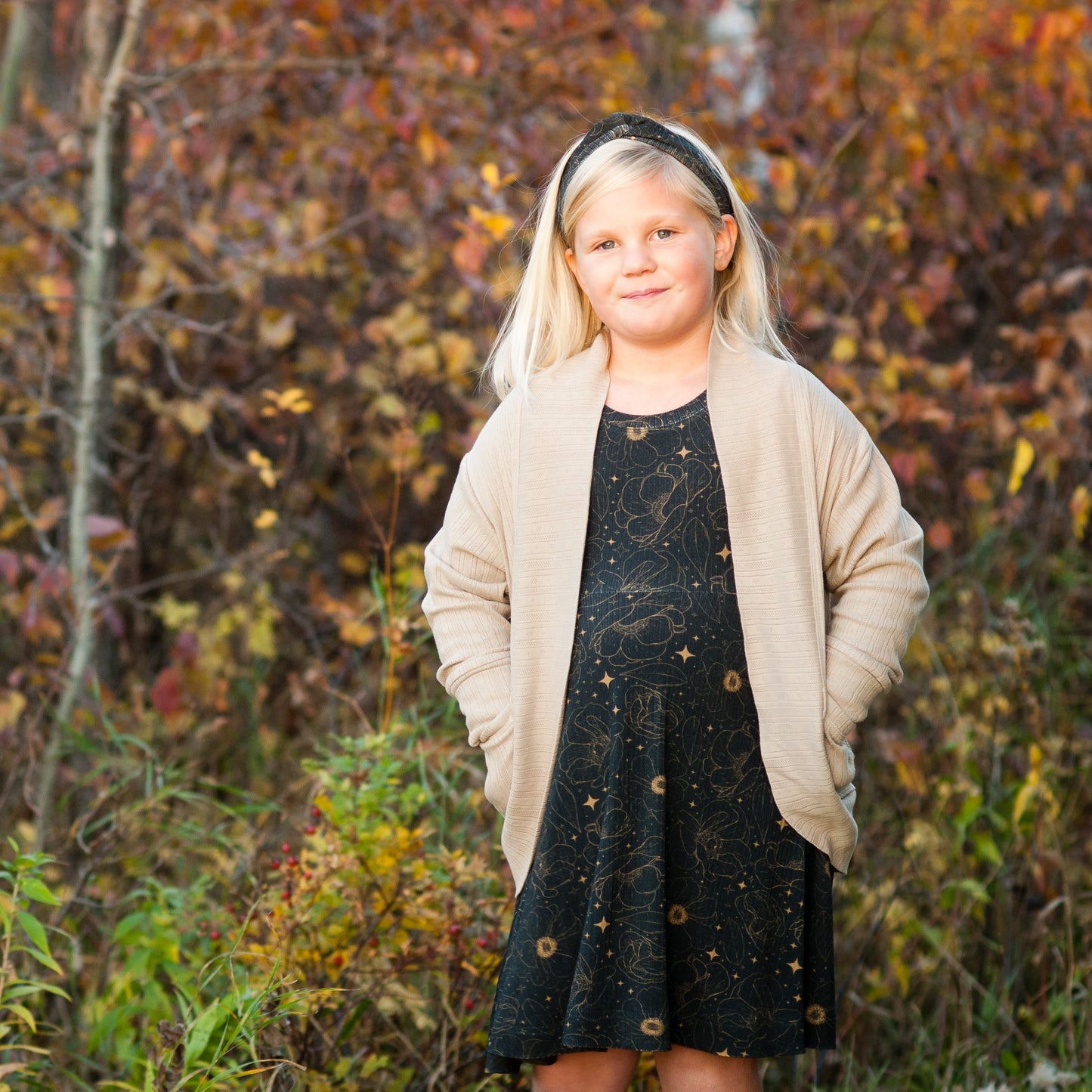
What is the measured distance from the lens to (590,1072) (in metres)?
2.05

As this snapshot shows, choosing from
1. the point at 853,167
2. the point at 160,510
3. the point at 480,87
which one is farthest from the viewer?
the point at 853,167

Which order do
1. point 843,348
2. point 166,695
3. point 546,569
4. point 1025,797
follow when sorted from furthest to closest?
point 843,348, point 166,695, point 1025,797, point 546,569

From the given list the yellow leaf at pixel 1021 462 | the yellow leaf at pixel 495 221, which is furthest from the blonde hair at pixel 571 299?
the yellow leaf at pixel 1021 462

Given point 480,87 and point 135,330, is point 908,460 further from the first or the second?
point 135,330

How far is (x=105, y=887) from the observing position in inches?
121

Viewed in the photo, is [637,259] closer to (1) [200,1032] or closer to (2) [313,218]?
(1) [200,1032]

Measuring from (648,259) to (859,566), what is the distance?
1.86 feet

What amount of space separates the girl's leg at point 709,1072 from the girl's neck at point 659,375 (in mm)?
982

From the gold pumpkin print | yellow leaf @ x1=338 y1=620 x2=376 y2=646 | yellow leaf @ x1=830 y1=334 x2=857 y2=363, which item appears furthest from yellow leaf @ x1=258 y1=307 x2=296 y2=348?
the gold pumpkin print

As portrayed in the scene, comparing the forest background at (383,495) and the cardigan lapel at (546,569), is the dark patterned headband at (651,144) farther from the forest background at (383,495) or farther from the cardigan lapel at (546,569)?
the forest background at (383,495)

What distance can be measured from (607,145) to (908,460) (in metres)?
1.92

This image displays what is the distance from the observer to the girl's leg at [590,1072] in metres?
2.05

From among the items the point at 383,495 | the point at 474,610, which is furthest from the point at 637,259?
the point at 383,495

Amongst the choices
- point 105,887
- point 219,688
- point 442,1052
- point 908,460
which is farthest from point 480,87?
point 442,1052
